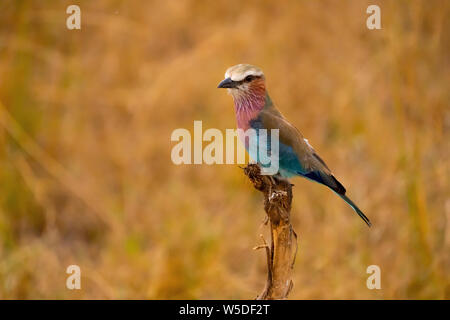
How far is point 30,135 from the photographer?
6.09 meters

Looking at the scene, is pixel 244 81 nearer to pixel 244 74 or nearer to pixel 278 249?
pixel 244 74

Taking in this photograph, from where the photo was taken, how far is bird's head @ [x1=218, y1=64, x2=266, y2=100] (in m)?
2.79

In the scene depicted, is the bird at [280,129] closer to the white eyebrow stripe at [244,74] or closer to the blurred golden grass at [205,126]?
the white eyebrow stripe at [244,74]

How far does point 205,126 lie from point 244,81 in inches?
165

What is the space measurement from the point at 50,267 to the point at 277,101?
11.1 feet

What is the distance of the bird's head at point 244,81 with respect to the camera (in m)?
2.79

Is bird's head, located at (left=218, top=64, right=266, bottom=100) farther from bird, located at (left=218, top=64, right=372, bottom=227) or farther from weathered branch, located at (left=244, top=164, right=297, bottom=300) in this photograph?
weathered branch, located at (left=244, top=164, right=297, bottom=300)

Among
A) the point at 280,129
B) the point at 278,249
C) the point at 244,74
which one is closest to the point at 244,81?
the point at 244,74

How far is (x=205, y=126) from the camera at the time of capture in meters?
7.01

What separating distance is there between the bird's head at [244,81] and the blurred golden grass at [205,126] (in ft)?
4.90

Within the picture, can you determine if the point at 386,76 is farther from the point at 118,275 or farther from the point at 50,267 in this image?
the point at 50,267

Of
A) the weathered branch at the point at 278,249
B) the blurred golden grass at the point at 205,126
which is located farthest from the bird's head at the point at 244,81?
the blurred golden grass at the point at 205,126

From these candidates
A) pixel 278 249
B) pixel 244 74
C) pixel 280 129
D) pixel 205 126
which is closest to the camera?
pixel 278 249

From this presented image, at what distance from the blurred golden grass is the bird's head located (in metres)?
1.49
